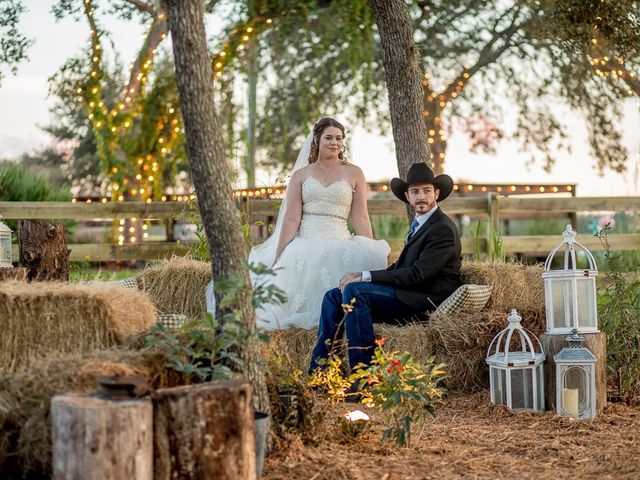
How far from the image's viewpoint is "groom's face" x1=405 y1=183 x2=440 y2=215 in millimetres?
5637

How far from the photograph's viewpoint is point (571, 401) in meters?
4.82

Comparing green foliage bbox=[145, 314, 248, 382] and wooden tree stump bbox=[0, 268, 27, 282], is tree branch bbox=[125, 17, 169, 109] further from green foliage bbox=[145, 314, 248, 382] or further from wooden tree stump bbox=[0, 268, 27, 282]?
green foliage bbox=[145, 314, 248, 382]

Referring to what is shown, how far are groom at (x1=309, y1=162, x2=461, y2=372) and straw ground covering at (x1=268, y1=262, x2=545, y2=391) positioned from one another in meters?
0.14

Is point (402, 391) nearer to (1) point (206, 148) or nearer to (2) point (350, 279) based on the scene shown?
(1) point (206, 148)

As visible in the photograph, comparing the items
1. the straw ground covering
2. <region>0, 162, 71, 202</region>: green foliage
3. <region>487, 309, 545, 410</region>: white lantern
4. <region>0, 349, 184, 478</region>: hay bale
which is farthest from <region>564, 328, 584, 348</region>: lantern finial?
<region>0, 162, 71, 202</region>: green foliage

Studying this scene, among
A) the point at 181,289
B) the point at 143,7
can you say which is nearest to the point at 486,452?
the point at 181,289

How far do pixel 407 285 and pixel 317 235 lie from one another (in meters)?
1.16

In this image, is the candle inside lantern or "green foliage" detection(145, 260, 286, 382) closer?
"green foliage" detection(145, 260, 286, 382)

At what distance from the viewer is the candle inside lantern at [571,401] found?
4812mm

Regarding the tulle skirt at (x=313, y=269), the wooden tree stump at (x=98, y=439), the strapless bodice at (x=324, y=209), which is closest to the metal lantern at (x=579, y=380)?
the tulle skirt at (x=313, y=269)

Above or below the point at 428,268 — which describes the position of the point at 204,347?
below

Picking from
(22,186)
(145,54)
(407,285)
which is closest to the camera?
(407,285)

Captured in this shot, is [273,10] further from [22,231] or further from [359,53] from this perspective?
[22,231]

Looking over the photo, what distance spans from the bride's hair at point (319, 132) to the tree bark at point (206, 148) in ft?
8.99
